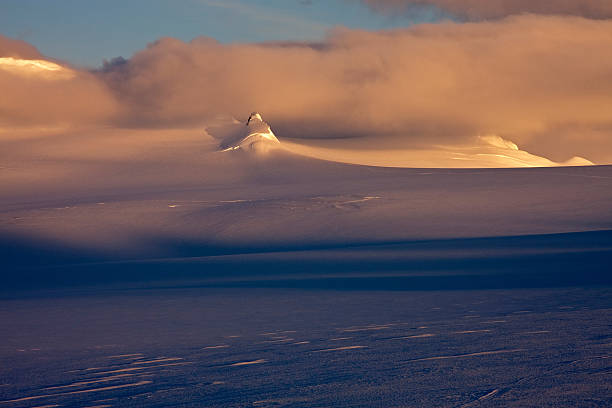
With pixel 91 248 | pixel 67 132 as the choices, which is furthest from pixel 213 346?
pixel 67 132

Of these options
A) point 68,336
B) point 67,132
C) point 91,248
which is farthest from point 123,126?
point 68,336

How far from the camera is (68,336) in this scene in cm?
1192

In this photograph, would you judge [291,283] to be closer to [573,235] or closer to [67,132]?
[573,235]

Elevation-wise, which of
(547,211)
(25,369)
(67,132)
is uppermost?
(67,132)

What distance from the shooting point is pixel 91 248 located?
3119 centimetres

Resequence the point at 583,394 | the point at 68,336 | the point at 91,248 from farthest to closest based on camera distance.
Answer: the point at 91,248
the point at 68,336
the point at 583,394

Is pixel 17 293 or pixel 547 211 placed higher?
pixel 547 211

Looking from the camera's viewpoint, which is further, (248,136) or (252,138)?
(248,136)

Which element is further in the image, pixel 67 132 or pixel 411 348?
pixel 67 132

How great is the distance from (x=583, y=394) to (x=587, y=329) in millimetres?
3185

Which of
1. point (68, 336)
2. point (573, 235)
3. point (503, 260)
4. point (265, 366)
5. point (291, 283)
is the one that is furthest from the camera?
point (573, 235)

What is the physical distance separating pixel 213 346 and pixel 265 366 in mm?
1679

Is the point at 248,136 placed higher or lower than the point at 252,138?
higher

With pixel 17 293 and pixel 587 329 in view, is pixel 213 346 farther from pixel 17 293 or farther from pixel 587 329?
pixel 17 293
